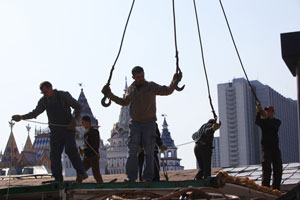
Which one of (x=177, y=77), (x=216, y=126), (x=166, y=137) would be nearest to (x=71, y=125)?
(x=177, y=77)

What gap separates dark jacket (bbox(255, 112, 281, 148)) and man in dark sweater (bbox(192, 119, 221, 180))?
0.72 meters

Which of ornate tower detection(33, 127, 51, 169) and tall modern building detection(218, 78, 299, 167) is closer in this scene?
ornate tower detection(33, 127, 51, 169)

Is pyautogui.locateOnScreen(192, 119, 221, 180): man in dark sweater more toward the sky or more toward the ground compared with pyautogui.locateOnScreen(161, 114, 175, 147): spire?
more toward the ground

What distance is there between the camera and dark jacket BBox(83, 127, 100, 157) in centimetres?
855

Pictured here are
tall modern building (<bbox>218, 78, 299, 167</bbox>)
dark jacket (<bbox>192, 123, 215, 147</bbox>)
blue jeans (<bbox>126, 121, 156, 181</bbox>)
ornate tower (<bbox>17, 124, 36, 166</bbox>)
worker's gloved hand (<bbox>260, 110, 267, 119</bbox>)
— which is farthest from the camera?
tall modern building (<bbox>218, 78, 299, 167</bbox>)

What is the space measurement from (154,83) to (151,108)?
0.27 m

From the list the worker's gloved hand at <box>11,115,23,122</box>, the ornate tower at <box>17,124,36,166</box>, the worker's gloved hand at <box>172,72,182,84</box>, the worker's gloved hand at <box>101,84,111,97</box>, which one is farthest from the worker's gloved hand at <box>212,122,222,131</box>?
the ornate tower at <box>17,124,36,166</box>

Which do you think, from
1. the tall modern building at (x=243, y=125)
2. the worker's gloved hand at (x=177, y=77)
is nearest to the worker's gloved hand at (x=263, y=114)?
the worker's gloved hand at (x=177, y=77)

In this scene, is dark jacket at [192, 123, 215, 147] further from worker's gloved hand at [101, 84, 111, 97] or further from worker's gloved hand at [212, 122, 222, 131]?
worker's gloved hand at [101, 84, 111, 97]

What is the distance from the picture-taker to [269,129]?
834cm

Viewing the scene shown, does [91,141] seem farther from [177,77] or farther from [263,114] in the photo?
[263,114]

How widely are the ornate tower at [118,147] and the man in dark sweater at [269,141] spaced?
116 metres

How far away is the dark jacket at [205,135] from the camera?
8852 millimetres

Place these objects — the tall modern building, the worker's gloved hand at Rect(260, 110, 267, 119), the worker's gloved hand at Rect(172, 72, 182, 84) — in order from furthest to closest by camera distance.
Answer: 1. the tall modern building
2. the worker's gloved hand at Rect(260, 110, 267, 119)
3. the worker's gloved hand at Rect(172, 72, 182, 84)
